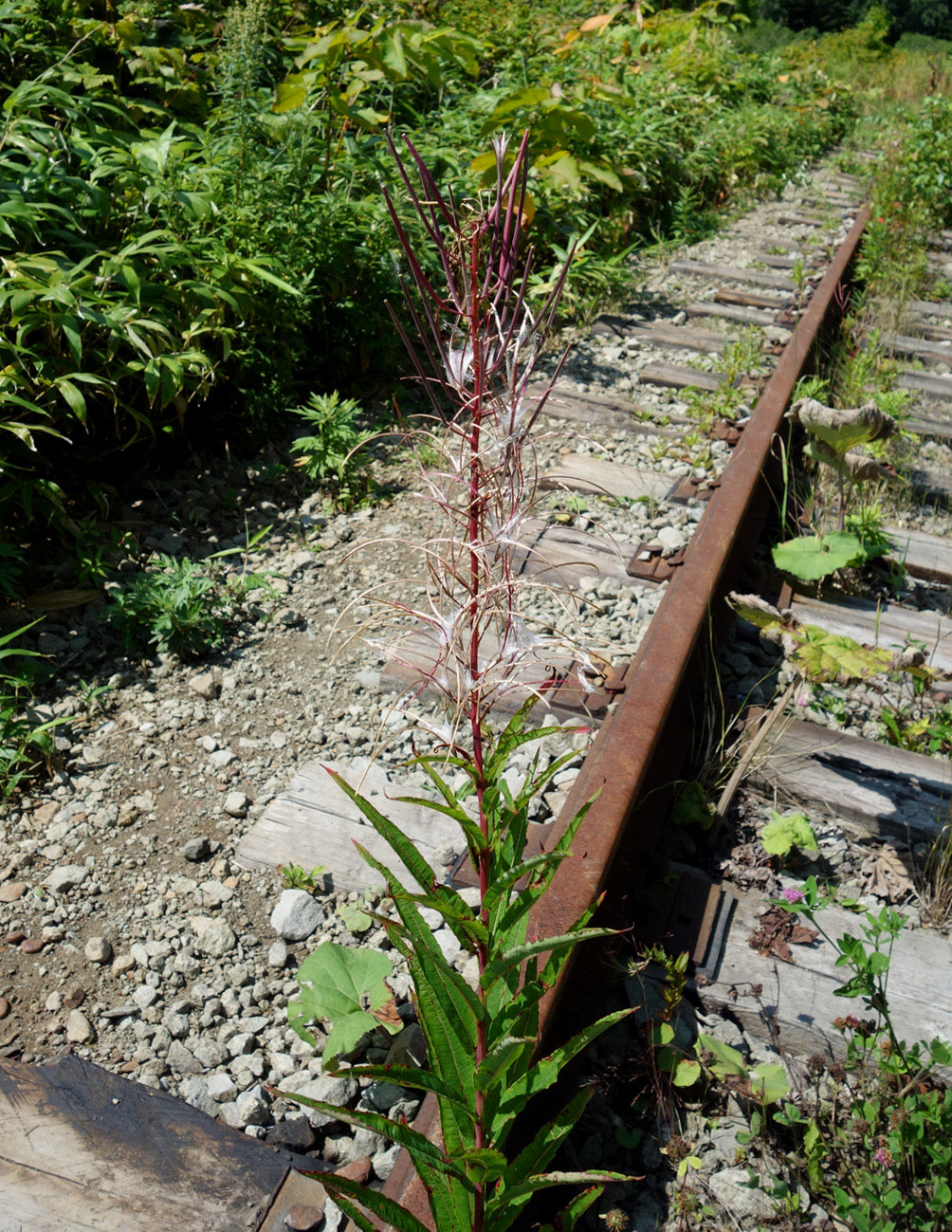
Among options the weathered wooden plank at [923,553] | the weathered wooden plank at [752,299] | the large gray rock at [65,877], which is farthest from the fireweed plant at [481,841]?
the weathered wooden plank at [752,299]

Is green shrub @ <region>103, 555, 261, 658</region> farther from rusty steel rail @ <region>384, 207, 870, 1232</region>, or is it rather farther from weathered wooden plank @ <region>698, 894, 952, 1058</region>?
weathered wooden plank @ <region>698, 894, 952, 1058</region>

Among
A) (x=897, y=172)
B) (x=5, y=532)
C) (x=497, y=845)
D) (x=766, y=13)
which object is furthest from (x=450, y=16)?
(x=766, y=13)

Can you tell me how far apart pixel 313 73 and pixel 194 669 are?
10.6 feet

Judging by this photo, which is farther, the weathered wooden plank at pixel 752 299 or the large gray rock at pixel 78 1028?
the weathered wooden plank at pixel 752 299

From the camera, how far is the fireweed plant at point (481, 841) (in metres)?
1.20

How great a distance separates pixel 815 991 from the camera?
2.00 metres

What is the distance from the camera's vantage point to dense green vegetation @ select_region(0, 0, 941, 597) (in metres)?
3.10

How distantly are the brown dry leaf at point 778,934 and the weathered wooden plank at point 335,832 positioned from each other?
0.68 m

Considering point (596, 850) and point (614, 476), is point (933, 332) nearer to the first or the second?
point (614, 476)

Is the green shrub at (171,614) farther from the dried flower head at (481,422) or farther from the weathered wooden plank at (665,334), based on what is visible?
the weathered wooden plank at (665,334)

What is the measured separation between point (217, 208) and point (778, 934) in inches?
129

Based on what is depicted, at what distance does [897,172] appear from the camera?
7840mm

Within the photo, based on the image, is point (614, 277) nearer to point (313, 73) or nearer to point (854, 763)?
point (313, 73)

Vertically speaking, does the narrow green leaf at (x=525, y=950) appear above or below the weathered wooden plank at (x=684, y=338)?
above
